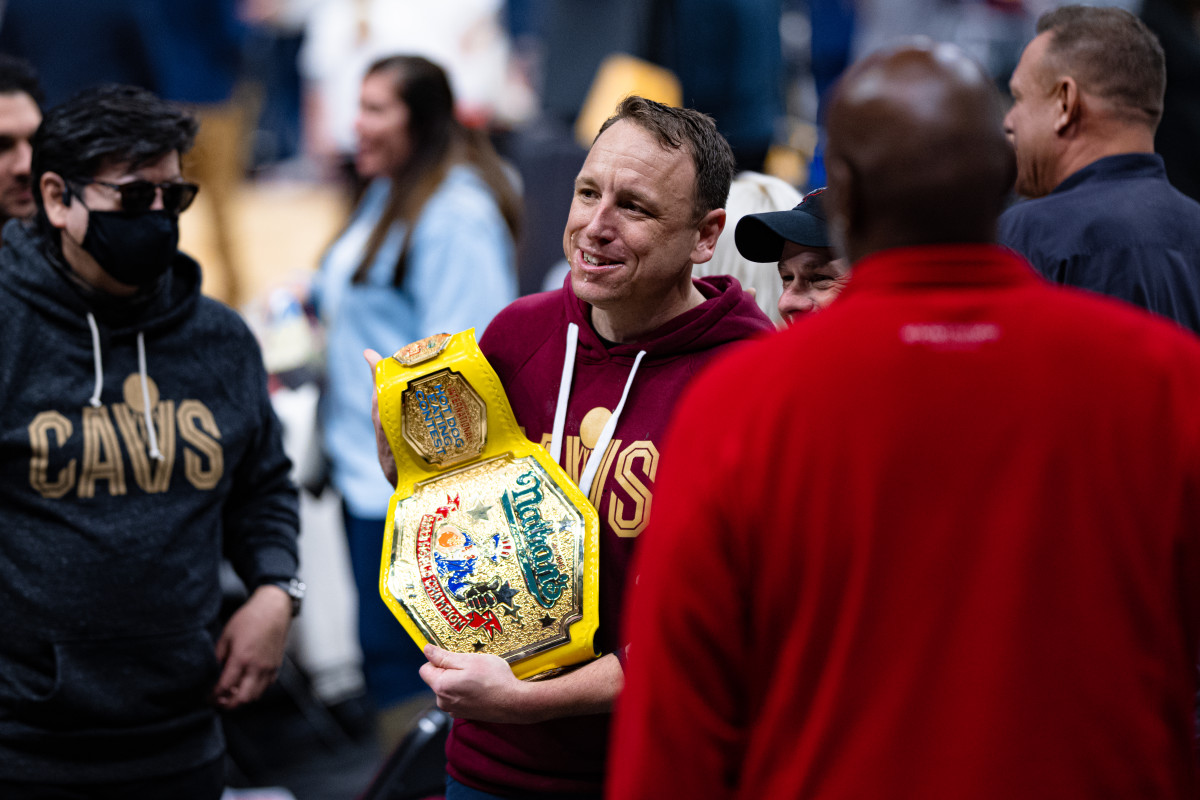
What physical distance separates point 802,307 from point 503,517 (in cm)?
55

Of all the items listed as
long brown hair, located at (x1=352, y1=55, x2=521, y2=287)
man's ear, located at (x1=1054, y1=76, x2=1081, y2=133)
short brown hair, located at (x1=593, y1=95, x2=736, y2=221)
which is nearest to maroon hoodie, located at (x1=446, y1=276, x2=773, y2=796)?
short brown hair, located at (x1=593, y1=95, x2=736, y2=221)

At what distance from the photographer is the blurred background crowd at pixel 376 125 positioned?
3602mm

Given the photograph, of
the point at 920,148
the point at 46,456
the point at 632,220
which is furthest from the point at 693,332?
the point at 46,456

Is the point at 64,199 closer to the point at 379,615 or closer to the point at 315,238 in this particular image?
the point at 379,615

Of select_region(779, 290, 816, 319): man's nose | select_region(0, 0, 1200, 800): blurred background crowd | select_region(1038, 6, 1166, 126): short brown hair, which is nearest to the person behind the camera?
select_region(779, 290, 816, 319): man's nose

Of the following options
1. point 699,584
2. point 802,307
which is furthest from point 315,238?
point 699,584

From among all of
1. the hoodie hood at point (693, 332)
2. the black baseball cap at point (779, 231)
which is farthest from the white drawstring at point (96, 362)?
the black baseball cap at point (779, 231)

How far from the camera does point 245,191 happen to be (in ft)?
26.6

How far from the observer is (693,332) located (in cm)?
178

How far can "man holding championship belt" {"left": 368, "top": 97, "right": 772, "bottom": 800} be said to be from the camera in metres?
1.73

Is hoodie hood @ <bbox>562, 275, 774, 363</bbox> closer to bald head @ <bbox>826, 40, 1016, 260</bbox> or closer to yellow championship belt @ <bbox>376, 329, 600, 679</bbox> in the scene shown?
yellow championship belt @ <bbox>376, 329, 600, 679</bbox>

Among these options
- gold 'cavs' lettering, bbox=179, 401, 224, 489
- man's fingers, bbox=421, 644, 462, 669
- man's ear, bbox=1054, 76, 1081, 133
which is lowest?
man's fingers, bbox=421, 644, 462, 669

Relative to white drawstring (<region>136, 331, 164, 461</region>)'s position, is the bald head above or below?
above

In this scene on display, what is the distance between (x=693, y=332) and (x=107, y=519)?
1066 mm
